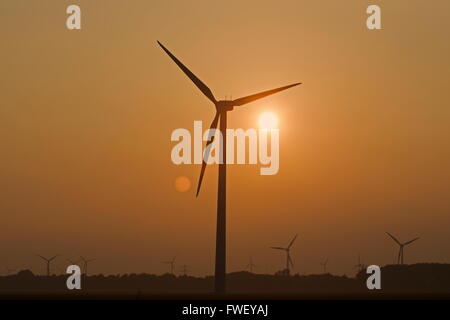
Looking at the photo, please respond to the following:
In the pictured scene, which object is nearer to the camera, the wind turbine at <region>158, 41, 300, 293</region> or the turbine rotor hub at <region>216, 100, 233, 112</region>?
the wind turbine at <region>158, 41, 300, 293</region>

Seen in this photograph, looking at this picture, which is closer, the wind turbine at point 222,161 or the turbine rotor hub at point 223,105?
the wind turbine at point 222,161

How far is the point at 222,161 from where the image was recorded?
302 feet

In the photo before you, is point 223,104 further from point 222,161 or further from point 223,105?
point 222,161

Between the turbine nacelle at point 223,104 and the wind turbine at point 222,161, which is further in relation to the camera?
the turbine nacelle at point 223,104

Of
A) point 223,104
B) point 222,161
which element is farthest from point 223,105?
point 222,161

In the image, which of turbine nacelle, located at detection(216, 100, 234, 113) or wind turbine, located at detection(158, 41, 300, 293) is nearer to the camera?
wind turbine, located at detection(158, 41, 300, 293)

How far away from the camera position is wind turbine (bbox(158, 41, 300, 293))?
9088 cm

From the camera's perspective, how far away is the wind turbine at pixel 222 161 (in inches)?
3578

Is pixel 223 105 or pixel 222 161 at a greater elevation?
pixel 223 105
